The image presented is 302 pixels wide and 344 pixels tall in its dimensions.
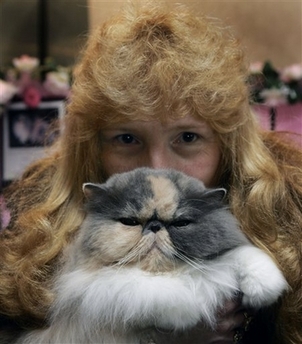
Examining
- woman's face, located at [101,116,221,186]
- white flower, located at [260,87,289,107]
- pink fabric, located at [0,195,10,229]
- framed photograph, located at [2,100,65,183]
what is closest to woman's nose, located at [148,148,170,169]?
woman's face, located at [101,116,221,186]

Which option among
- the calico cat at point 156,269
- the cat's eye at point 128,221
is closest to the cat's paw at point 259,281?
the calico cat at point 156,269

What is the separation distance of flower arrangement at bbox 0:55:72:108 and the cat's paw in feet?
4.77

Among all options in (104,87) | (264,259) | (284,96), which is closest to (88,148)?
(104,87)

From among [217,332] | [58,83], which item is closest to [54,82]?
[58,83]

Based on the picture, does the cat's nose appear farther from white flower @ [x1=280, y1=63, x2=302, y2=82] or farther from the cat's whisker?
white flower @ [x1=280, y1=63, x2=302, y2=82]

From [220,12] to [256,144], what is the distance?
2.67 feet

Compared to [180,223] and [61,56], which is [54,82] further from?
[180,223]

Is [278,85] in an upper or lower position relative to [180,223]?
upper

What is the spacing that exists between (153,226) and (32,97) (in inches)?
57.4

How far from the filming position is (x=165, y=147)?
4.65ft

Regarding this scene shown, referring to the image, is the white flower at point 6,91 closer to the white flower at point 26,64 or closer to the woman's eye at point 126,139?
the white flower at point 26,64

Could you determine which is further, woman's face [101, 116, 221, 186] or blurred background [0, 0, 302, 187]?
blurred background [0, 0, 302, 187]

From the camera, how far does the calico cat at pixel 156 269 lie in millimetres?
1116

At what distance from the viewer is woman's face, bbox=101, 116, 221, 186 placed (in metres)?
1.40
